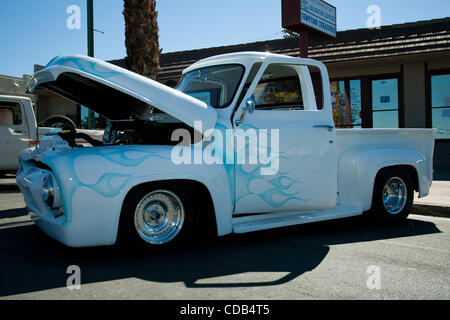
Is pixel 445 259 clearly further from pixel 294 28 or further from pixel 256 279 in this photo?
pixel 294 28

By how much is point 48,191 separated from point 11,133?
23.3ft

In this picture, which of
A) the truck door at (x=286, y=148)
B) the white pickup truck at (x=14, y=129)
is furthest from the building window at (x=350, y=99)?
the truck door at (x=286, y=148)

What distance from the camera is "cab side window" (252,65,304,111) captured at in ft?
16.5

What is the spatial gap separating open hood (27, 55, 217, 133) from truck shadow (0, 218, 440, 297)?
4.16ft

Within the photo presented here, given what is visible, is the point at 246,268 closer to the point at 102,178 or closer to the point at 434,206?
the point at 102,178

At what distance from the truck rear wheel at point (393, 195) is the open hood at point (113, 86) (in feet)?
8.65

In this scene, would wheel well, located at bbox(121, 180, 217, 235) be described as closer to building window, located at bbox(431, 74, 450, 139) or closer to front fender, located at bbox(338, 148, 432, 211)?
front fender, located at bbox(338, 148, 432, 211)

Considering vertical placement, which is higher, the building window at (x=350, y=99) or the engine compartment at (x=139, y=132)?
the building window at (x=350, y=99)

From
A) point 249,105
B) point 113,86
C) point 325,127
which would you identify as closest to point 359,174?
point 325,127

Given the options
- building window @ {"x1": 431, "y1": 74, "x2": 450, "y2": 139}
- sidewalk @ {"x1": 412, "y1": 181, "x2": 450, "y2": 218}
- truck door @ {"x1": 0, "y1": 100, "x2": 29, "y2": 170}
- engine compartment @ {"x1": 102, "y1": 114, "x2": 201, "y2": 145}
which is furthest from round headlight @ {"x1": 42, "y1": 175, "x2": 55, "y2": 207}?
building window @ {"x1": 431, "y1": 74, "x2": 450, "y2": 139}

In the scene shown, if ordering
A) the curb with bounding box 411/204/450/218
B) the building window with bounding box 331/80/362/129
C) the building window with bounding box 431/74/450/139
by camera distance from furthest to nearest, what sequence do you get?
the building window with bounding box 331/80/362/129 → the building window with bounding box 431/74/450/139 → the curb with bounding box 411/204/450/218

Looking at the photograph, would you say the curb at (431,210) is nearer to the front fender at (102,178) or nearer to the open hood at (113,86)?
the open hood at (113,86)

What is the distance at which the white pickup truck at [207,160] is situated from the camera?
3676 millimetres

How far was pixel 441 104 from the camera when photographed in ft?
45.9
